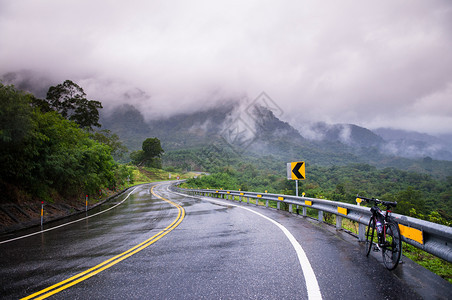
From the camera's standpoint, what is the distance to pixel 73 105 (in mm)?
40594

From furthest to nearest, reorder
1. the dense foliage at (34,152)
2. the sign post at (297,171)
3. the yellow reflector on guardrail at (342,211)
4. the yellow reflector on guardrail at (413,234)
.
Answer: the sign post at (297,171) → the dense foliage at (34,152) → the yellow reflector on guardrail at (342,211) → the yellow reflector on guardrail at (413,234)

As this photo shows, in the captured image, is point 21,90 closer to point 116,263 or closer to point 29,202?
point 29,202

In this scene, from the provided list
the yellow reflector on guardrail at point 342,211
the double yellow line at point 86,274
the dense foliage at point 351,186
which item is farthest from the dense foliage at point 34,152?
the dense foliage at point 351,186

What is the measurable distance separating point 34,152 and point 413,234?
14.3 meters

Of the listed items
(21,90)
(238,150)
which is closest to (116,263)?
(21,90)

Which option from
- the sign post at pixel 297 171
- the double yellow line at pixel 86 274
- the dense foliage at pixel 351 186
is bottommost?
the dense foliage at pixel 351 186

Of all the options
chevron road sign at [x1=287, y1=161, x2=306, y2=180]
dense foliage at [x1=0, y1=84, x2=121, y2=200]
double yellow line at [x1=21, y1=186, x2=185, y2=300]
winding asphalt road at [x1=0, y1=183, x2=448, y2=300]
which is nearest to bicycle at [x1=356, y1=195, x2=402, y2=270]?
winding asphalt road at [x1=0, y1=183, x2=448, y2=300]

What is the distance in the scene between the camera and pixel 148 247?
583cm

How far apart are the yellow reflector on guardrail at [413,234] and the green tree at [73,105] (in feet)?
130

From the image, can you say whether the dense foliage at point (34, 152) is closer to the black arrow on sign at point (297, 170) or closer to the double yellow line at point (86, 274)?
the double yellow line at point (86, 274)

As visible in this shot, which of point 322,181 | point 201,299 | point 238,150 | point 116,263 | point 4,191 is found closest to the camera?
point 201,299

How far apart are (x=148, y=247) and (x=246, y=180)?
→ 64.2 m

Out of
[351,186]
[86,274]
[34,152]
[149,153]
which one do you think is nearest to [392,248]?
[86,274]

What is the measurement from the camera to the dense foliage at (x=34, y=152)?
9.71 m
